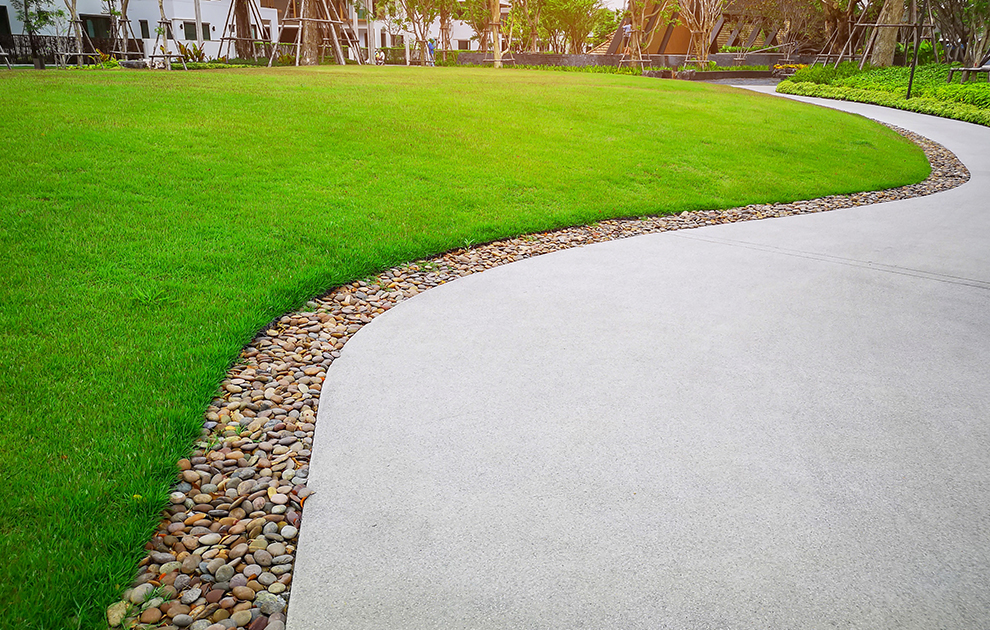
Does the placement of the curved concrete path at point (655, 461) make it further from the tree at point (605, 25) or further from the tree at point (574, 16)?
the tree at point (605, 25)

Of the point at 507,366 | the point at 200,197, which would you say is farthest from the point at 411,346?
the point at 200,197

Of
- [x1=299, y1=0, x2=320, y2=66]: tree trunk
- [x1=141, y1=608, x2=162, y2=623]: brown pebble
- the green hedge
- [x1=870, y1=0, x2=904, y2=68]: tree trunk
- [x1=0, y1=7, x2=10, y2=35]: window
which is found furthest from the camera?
[x1=0, y1=7, x2=10, y2=35]: window

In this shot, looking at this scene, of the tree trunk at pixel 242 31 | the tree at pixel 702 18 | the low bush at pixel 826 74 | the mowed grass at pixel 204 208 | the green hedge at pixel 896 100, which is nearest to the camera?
the mowed grass at pixel 204 208

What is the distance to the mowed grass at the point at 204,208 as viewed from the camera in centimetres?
248

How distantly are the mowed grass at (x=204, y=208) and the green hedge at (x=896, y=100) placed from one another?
4305 mm

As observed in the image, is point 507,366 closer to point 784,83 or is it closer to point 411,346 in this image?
point 411,346

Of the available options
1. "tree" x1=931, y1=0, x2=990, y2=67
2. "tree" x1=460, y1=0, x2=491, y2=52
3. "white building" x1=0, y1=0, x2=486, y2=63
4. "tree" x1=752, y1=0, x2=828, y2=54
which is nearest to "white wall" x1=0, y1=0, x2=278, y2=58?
"white building" x1=0, y1=0, x2=486, y2=63

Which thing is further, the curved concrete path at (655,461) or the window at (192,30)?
the window at (192,30)

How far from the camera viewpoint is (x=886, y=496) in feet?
8.30

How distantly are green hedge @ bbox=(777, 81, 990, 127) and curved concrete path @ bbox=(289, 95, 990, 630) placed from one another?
14.2 meters

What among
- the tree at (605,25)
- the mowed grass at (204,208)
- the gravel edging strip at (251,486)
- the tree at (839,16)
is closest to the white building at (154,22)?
the mowed grass at (204,208)

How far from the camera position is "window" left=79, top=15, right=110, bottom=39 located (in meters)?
32.7

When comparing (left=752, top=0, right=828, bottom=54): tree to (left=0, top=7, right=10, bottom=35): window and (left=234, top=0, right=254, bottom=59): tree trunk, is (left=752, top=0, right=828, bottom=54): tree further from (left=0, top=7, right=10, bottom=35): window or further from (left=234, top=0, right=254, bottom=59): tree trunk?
(left=0, top=7, right=10, bottom=35): window

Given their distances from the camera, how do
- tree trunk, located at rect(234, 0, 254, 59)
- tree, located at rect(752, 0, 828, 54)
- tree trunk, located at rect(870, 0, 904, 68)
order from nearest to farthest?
tree trunk, located at rect(870, 0, 904, 68)
tree trunk, located at rect(234, 0, 254, 59)
tree, located at rect(752, 0, 828, 54)
